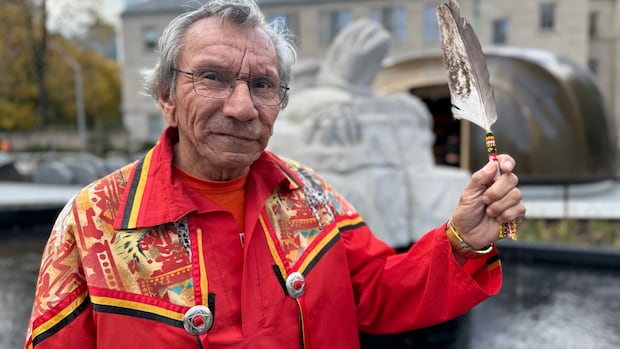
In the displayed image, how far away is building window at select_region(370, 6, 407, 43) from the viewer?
25.8 m

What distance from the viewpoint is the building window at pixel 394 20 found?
84.6 ft

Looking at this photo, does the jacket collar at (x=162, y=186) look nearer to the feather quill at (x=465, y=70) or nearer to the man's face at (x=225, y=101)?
the man's face at (x=225, y=101)

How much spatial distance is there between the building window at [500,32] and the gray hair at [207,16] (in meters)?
21.0

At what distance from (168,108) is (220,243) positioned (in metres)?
0.42

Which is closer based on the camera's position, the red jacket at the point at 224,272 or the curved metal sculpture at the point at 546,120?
the red jacket at the point at 224,272

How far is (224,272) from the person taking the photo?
133 centimetres

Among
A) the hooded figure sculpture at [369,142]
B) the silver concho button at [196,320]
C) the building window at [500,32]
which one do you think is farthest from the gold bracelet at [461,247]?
the building window at [500,32]

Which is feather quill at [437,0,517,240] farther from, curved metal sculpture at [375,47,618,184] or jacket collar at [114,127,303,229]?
curved metal sculpture at [375,47,618,184]

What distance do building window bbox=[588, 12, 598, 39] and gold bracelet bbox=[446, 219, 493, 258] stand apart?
91.7 ft

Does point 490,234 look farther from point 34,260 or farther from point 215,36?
point 34,260

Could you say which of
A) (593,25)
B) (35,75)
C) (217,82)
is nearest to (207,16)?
(217,82)

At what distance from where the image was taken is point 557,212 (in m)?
8.08

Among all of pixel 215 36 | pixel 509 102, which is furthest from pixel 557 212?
pixel 215 36

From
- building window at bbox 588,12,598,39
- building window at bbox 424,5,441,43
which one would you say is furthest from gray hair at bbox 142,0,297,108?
building window at bbox 588,12,598,39
